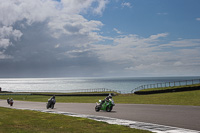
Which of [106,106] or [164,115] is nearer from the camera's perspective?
[164,115]

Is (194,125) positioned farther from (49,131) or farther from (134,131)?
(49,131)

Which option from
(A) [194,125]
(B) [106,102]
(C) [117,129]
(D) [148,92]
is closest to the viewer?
(C) [117,129]

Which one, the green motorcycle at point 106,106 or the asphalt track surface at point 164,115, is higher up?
the green motorcycle at point 106,106

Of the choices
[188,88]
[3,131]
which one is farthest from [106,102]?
[188,88]

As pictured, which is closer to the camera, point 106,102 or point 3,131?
point 3,131

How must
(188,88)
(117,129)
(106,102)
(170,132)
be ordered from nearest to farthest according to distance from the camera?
(170,132), (117,129), (106,102), (188,88)

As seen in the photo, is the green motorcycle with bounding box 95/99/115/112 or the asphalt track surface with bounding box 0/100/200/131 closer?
the asphalt track surface with bounding box 0/100/200/131

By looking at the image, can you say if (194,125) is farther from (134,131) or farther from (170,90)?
(170,90)

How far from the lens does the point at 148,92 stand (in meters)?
44.0

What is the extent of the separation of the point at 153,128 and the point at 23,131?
599cm

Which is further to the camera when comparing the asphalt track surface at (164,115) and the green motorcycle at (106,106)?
the green motorcycle at (106,106)

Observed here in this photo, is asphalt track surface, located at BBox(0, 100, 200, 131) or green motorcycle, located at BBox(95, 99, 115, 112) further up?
green motorcycle, located at BBox(95, 99, 115, 112)

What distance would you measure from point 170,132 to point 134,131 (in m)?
1.53

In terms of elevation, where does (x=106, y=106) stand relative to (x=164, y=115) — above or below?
above
